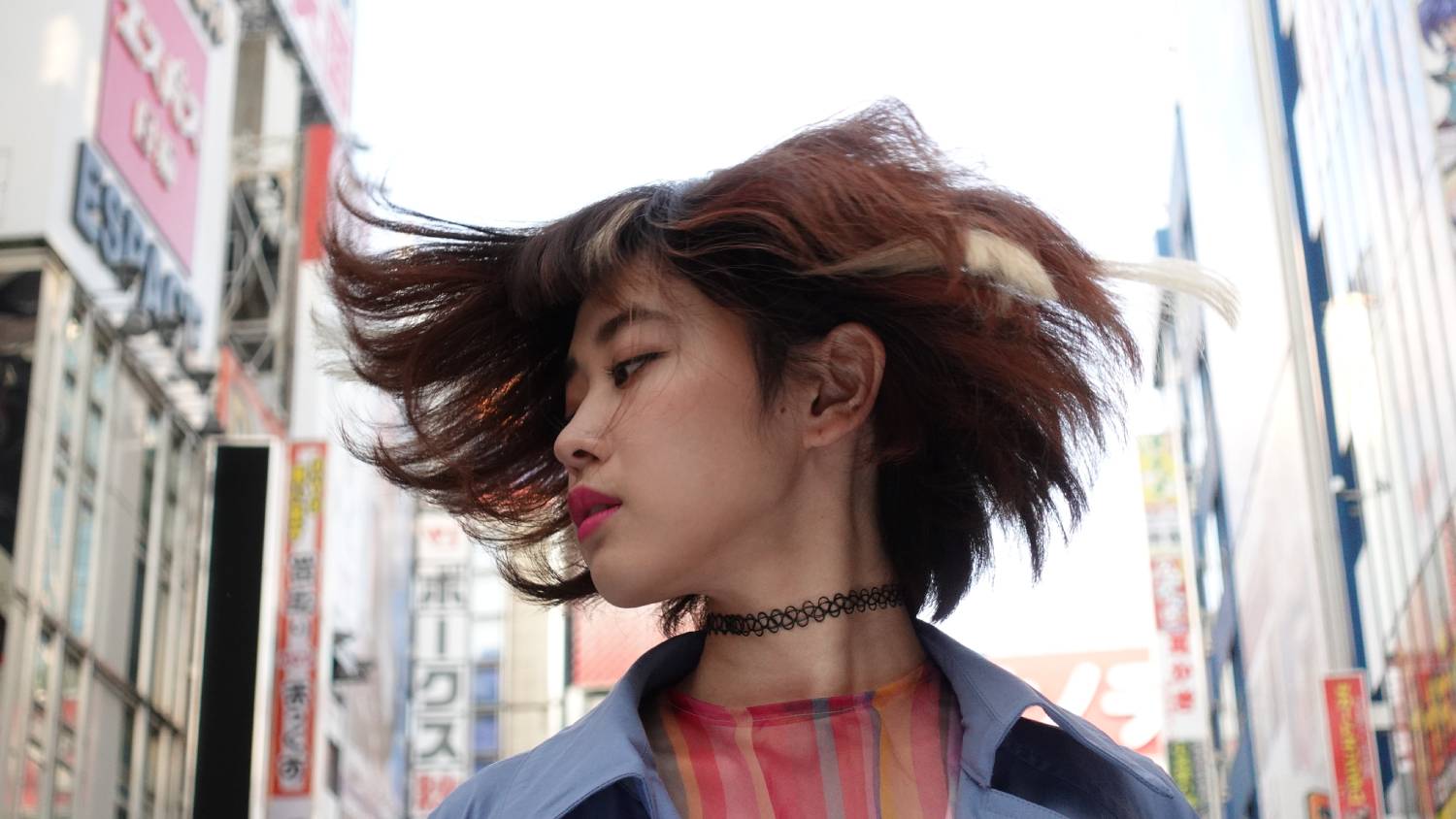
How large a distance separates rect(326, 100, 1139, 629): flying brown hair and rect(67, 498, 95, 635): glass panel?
7025mm

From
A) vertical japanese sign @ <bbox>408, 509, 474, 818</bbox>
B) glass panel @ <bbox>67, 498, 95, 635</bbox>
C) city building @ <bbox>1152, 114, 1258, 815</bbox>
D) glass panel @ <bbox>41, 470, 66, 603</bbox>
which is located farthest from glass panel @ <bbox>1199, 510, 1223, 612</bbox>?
glass panel @ <bbox>41, 470, 66, 603</bbox>

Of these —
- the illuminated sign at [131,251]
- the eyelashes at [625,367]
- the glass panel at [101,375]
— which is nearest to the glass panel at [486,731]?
the illuminated sign at [131,251]

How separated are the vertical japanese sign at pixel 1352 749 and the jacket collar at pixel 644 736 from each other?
9134mm

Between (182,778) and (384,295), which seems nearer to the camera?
(384,295)

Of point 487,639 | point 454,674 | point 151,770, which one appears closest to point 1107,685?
point 487,639

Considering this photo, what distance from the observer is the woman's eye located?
6.34ft

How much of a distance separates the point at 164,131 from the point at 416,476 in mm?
8424

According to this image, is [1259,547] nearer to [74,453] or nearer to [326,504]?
[326,504]

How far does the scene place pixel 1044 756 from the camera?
187 cm

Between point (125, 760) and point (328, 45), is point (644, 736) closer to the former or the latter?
point (125, 760)

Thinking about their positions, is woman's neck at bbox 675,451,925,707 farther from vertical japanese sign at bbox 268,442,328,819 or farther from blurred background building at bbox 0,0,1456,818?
vertical japanese sign at bbox 268,442,328,819

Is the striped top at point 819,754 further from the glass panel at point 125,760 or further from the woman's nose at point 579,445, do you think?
the glass panel at point 125,760

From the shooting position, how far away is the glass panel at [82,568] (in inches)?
342

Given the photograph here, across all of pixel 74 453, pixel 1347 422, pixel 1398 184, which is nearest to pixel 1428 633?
pixel 1398 184
